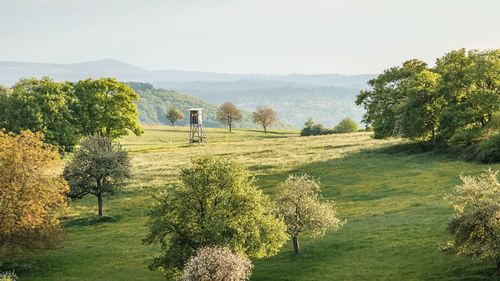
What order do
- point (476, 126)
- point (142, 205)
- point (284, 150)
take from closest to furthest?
point (142, 205), point (476, 126), point (284, 150)

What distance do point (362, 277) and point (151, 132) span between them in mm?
149281

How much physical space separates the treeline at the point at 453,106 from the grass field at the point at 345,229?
4.11 metres

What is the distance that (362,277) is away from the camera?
35.5m

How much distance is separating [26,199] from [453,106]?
59.4 meters

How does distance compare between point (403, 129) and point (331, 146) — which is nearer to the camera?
point (403, 129)

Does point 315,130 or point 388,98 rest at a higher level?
point 388,98

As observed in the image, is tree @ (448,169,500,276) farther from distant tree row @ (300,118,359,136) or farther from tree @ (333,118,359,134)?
tree @ (333,118,359,134)

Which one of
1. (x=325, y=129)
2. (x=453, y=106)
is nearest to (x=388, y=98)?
(x=453, y=106)

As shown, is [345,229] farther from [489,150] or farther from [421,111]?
[421,111]

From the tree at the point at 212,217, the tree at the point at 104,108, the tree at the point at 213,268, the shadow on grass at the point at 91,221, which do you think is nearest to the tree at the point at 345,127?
the tree at the point at 104,108

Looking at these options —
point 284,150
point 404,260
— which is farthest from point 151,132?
point 404,260

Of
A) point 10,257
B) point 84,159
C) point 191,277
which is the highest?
point 84,159

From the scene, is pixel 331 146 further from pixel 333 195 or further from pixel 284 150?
pixel 333 195

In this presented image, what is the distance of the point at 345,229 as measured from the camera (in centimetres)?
4731
